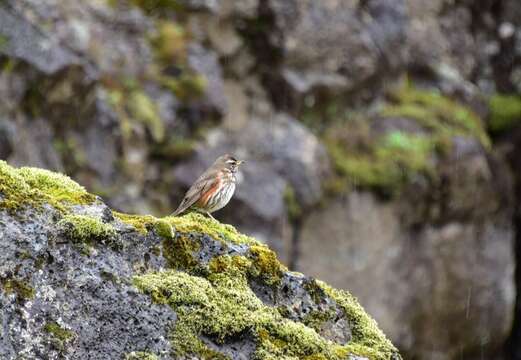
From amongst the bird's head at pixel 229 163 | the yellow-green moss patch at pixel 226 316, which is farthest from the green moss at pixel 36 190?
the bird's head at pixel 229 163

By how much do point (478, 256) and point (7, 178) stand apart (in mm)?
15383

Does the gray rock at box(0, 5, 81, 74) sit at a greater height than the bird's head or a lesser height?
greater

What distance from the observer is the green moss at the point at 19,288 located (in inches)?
149

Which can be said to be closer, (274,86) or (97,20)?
(97,20)

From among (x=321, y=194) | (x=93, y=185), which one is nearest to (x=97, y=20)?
(x=93, y=185)

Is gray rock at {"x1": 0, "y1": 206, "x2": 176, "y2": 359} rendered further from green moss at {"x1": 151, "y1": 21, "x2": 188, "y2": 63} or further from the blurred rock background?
green moss at {"x1": 151, "y1": 21, "x2": 188, "y2": 63}

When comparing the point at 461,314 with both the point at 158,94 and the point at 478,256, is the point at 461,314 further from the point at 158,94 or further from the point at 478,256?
the point at 158,94

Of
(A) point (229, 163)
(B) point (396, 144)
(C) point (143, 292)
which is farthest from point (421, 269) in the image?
(C) point (143, 292)

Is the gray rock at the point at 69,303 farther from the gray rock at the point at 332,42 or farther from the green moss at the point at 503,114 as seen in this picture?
the green moss at the point at 503,114

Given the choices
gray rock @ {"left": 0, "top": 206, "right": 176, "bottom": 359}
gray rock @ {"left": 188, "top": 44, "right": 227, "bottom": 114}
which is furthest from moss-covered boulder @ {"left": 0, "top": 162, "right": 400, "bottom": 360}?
gray rock @ {"left": 188, "top": 44, "right": 227, "bottom": 114}

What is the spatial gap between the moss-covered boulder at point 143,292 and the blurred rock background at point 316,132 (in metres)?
8.31

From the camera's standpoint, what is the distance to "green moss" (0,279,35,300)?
380cm

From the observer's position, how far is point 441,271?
17.4 m

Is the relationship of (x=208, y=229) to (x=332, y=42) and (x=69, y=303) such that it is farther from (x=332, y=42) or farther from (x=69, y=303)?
(x=332, y=42)
